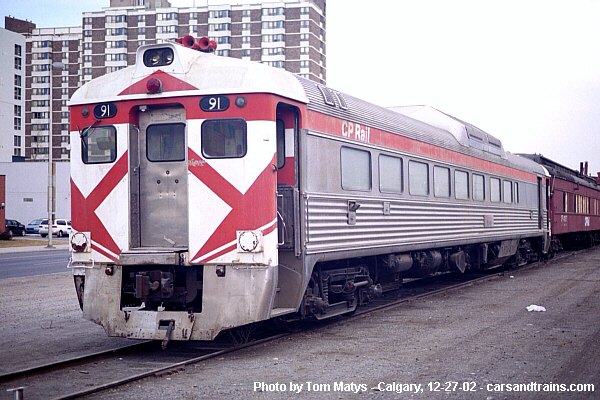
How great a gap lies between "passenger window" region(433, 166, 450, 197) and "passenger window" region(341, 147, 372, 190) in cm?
329

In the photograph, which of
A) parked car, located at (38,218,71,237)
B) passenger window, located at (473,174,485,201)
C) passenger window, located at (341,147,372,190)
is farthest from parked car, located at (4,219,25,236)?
passenger window, located at (341,147,372,190)

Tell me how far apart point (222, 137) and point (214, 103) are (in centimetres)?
43

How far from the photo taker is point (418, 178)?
13.5 meters

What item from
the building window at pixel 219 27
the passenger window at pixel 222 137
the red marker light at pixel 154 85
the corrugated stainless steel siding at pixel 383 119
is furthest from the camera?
the building window at pixel 219 27

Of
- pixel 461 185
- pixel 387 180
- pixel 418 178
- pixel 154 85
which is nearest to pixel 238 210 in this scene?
pixel 154 85

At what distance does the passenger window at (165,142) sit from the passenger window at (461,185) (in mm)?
8126

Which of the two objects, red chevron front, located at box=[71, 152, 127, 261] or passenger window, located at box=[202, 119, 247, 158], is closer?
passenger window, located at box=[202, 119, 247, 158]

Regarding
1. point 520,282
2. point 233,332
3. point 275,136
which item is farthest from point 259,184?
point 520,282

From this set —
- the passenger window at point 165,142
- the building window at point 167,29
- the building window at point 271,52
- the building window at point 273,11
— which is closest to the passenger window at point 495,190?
the passenger window at point 165,142

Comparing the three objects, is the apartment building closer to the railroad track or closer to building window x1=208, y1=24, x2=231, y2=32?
building window x1=208, y1=24, x2=231, y2=32

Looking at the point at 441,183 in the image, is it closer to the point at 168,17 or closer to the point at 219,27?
the point at 219,27

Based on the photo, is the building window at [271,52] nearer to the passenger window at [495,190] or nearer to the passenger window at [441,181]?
the passenger window at [495,190]

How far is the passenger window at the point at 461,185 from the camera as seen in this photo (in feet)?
51.4

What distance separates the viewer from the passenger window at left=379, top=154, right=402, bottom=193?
11.9m
